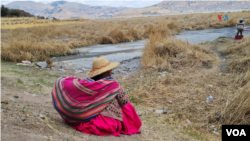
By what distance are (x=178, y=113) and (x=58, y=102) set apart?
2.24 metres

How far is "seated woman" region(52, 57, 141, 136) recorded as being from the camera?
2453 mm

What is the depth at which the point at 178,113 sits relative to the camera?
3.86 metres

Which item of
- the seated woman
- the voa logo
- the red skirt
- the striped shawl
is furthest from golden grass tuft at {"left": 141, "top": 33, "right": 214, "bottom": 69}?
the striped shawl

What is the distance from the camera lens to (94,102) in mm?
2461

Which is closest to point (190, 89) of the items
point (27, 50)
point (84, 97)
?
point (84, 97)

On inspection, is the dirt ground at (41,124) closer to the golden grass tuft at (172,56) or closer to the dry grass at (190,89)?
the dry grass at (190,89)

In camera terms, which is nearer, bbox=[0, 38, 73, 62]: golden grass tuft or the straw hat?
the straw hat

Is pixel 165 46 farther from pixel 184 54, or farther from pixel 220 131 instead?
pixel 220 131

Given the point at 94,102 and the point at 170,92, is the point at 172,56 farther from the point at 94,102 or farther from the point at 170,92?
the point at 94,102

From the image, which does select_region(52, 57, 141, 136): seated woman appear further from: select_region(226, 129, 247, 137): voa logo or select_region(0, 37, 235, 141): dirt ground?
select_region(226, 129, 247, 137): voa logo

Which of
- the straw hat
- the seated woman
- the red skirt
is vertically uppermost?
the straw hat

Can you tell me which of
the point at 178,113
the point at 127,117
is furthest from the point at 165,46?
the point at 127,117

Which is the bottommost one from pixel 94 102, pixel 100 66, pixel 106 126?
pixel 106 126

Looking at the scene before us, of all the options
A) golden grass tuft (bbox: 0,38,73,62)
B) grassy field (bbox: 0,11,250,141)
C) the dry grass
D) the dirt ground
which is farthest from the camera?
golden grass tuft (bbox: 0,38,73,62)
